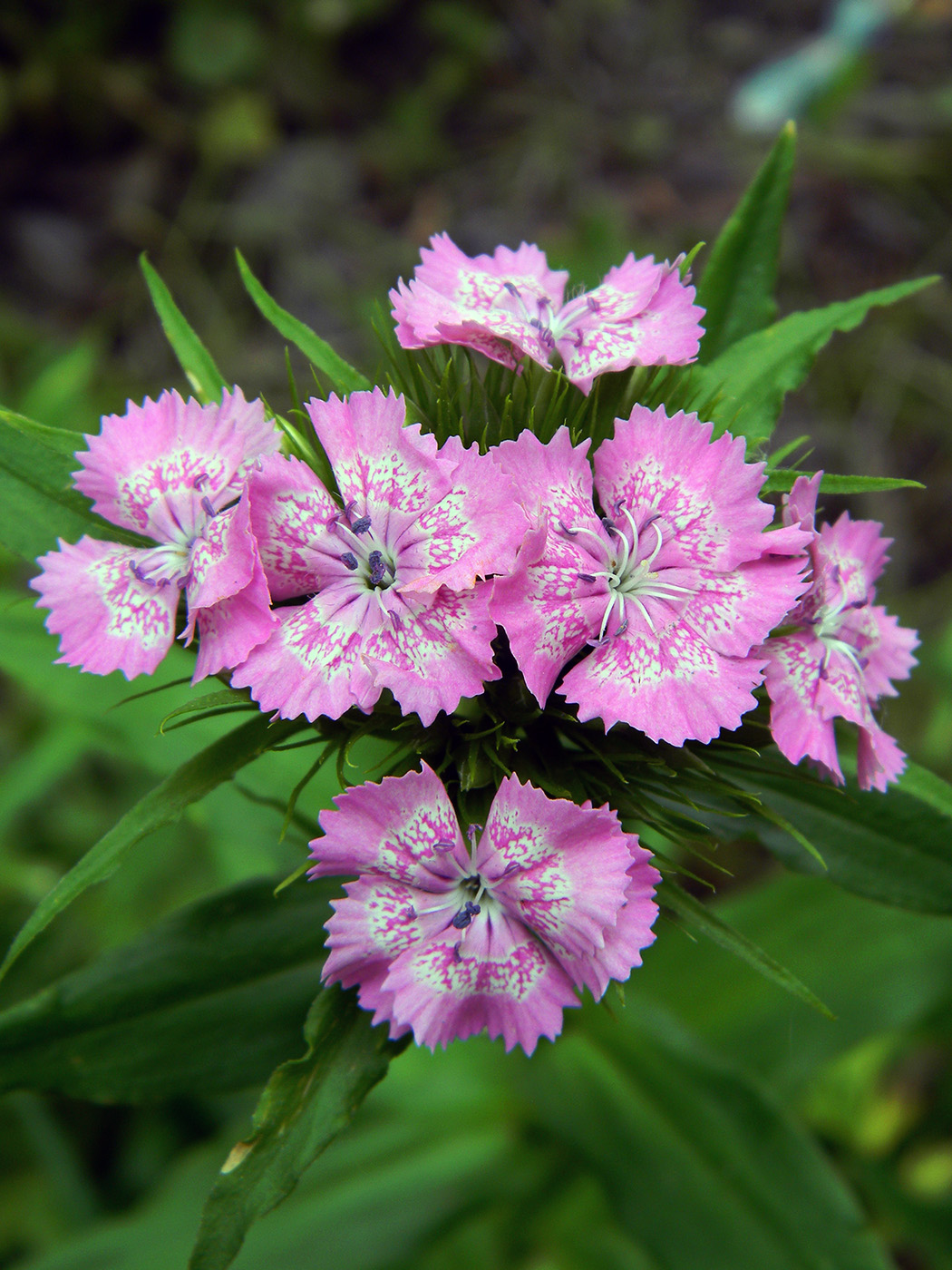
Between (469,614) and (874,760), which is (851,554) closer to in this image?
(874,760)

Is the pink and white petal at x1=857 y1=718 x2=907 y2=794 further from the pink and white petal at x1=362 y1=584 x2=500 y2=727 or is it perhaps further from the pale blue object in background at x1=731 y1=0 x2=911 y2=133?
the pale blue object in background at x1=731 y1=0 x2=911 y2=133

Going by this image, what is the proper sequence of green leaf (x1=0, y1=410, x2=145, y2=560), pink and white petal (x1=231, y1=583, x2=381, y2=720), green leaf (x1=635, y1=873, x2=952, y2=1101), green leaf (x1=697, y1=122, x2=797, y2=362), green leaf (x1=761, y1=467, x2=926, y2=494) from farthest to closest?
green leaf (x1=635, y1=873, x2=952, y2=1101), green leaf (x1=697, y1=122, x2=797, y2=362), green leaf (x1=0, y1=410, x2=145, y2=560), green leaf (x1=761, y1=467, x2=926, y2=494), pink and white petal (x1=231, y1=583, x2=381, y2=720)

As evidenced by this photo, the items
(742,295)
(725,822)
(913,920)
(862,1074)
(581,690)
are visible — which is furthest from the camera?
(862,1074)

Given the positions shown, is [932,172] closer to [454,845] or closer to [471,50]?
[471,50]

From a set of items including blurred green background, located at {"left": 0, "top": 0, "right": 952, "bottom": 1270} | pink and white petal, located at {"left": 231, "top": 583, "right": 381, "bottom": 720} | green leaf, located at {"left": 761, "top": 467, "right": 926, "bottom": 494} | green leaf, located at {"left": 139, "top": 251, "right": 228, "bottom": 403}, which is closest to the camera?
pink and white petal, located at {"left": 231, "top": 583, "right": 381, "bottom": 720}

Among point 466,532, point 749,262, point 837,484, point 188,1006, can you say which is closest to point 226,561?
point 466,532

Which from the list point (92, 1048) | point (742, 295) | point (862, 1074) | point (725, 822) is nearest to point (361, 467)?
point (725, 822)

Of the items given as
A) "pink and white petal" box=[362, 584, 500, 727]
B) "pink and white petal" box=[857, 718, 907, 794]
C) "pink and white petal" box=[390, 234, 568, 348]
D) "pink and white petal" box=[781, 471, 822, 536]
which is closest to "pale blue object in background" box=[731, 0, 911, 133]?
"pink and white petal" box=[390, 234, 568, 348]

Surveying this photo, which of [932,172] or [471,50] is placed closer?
[932,172]
